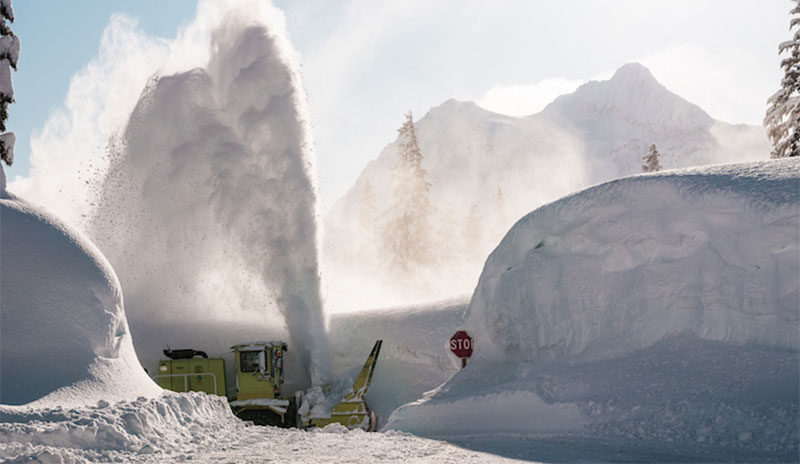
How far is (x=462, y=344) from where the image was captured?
11.6 meters

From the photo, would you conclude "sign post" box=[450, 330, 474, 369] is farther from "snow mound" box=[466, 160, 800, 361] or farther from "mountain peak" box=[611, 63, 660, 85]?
"mountain peak" box=[611, 63, 660, 85]

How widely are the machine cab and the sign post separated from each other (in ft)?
23.3

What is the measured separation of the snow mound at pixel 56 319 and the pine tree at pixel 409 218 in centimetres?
2899

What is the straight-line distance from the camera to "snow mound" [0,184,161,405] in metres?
8.30

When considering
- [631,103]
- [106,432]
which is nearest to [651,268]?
[106,432]

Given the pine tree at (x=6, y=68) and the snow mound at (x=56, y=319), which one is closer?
the snow mound at (x=56, y=319)

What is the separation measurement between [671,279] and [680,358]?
1138 millimetres

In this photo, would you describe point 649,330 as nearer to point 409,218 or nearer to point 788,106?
point 788,106

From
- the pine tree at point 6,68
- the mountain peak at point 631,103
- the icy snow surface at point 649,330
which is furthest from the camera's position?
the mountain peak at point 631,103

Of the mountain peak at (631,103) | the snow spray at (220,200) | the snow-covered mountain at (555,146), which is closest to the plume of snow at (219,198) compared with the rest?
the snow spray at (220,200)

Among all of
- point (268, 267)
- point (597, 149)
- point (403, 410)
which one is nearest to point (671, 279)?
point (403, 410)

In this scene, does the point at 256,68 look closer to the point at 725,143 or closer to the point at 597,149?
the point at 597,149

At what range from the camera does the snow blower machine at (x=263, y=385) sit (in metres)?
16.4

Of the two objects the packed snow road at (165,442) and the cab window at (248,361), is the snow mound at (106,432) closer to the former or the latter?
the packed snow road at (165,442)
